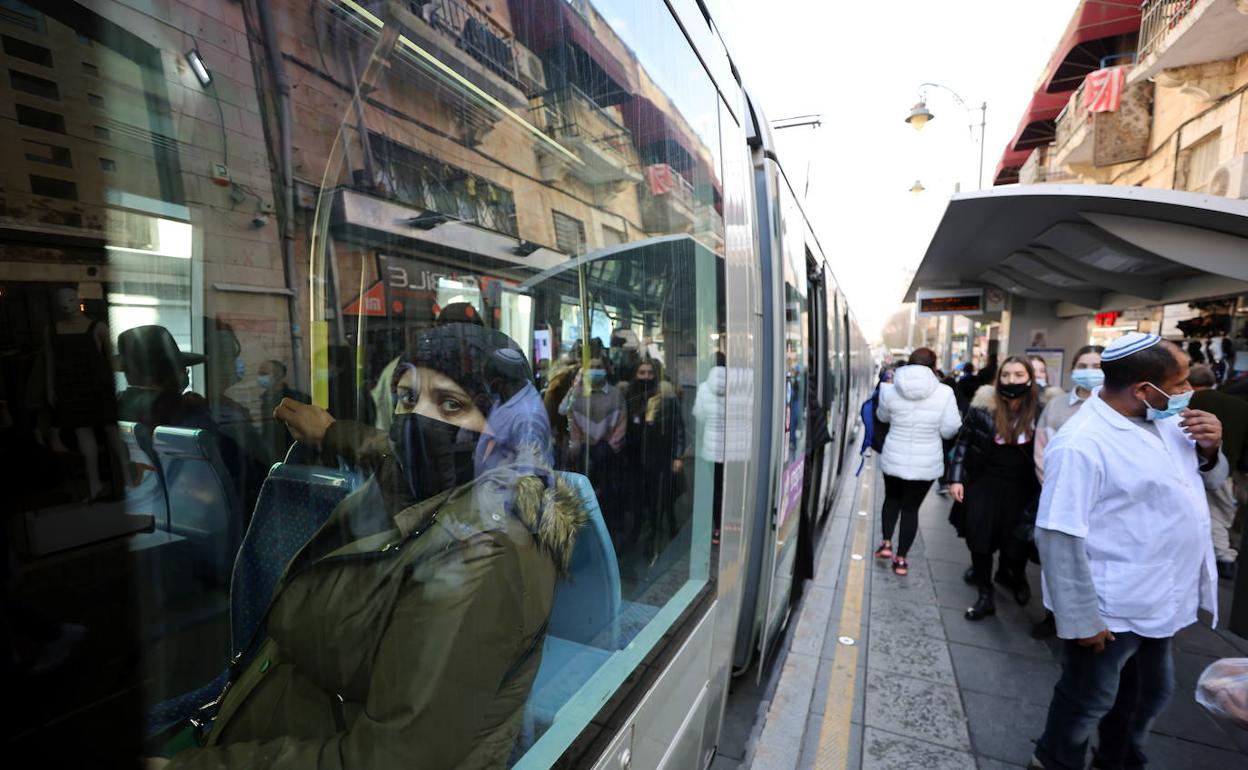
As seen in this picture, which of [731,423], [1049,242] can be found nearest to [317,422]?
[731,423]

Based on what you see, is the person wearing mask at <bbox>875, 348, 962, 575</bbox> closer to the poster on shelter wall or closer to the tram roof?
the tram roof

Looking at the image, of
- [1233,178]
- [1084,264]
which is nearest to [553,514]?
[1084,264]

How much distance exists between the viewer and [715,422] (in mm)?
2033

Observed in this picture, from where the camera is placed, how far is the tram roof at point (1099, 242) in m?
4.54

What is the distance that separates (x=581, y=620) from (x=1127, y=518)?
6.53ft

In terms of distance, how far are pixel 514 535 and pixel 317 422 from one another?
0.78 metres

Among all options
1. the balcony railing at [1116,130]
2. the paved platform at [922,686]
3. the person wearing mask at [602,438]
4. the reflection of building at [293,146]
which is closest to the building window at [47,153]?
the reflection of building at [293,146]

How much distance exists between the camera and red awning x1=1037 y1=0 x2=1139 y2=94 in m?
15.4

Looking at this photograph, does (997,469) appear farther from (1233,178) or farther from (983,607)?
(1233,178)

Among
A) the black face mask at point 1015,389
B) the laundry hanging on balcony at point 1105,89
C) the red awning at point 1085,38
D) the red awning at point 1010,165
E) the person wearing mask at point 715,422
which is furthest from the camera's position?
the red awning at point 1010,165

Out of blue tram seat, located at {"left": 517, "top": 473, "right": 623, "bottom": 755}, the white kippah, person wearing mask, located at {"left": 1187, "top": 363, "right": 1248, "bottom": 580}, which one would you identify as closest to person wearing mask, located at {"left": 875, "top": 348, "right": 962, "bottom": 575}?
person wearing mask, located at {"left": 1187, "top": 363, "right": 1248, "bottom": 580}

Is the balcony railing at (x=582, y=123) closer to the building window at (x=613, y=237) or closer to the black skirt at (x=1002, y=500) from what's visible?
the building window at (x=613, y=237)

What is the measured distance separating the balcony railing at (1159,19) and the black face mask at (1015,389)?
11.7 m

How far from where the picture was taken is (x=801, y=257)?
3975mm
